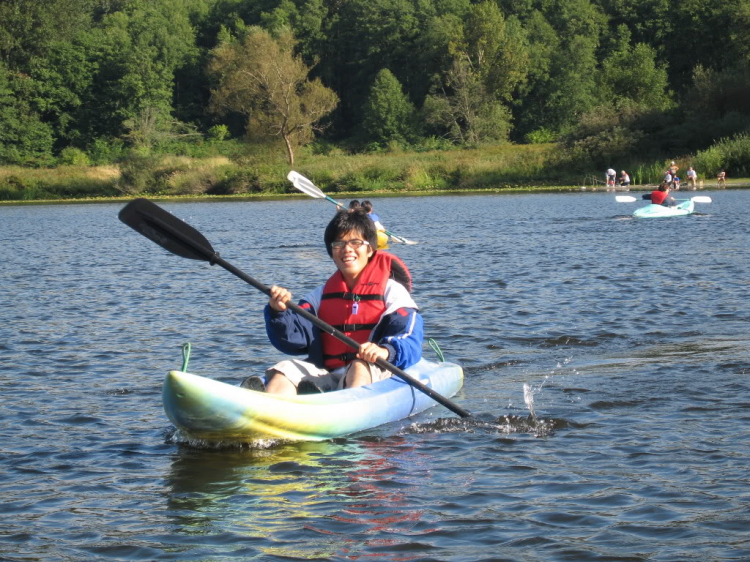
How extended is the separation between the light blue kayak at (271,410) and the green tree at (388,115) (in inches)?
2261

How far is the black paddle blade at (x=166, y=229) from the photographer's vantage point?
6426 millimetres

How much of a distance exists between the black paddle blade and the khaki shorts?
34.4 inches

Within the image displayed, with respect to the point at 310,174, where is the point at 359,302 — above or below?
below

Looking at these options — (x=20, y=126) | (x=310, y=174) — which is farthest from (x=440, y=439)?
(x=20, y=126)

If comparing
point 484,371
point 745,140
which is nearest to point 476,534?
point 484,371

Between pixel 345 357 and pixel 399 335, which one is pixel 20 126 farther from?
pixel 399 335

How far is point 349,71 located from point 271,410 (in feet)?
240

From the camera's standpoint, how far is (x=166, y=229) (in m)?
6.47

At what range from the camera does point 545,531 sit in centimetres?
459

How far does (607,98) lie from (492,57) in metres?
9.10

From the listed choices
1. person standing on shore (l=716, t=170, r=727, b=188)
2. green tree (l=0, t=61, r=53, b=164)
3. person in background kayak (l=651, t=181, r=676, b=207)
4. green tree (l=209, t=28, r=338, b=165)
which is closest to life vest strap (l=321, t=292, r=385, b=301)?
person in background kayak (l=651, t=181, r=676, b=207)

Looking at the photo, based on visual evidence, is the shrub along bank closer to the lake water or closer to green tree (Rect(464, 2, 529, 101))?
green tree (Rect(464, 2, 529, 101))

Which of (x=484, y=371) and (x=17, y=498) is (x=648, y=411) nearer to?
(x=484, y=371)

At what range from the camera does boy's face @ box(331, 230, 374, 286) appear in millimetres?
6148
